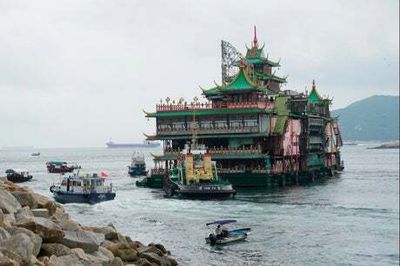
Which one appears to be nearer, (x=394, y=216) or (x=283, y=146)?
(x=394, y=216)

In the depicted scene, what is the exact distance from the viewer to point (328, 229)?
49312 mm

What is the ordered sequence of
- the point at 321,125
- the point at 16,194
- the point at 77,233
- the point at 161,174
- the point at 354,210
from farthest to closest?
the point at 321,125, the point at 161,174, the point at 354,210, the point at 16,194, the point at 77,233

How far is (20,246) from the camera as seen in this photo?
18.7 metres

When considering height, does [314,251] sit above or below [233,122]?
below

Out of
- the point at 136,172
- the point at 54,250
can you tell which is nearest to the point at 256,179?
the point at 136,172

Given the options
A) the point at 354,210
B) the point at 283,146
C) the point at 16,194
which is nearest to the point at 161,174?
the point at 283,146

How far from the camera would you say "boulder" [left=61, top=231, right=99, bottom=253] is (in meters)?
22.0

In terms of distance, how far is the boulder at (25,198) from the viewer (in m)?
24.7

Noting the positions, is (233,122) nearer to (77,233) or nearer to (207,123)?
(207,123)

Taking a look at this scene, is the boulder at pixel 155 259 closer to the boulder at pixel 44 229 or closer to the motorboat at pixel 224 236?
the boulder at pixel 44 229

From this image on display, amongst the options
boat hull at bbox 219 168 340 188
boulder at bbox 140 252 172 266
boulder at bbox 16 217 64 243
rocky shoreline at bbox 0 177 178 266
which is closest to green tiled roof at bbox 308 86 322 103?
boat hull at bbox 219 168 340 188

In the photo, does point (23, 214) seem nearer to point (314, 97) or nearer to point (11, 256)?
point (11, 256)

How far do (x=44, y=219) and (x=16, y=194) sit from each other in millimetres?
3107

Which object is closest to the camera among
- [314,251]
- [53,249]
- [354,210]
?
[53,249]
